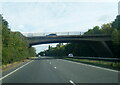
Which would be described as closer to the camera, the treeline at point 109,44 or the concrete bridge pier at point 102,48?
the treeline at point 109,44

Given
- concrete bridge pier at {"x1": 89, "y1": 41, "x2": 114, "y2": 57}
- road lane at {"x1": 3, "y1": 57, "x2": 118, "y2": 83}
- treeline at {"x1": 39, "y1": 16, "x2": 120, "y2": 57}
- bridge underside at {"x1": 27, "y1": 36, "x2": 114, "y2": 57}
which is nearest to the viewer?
road lane at {"x1": 3, "y1": 57, "x2": 118, "y2": 83}

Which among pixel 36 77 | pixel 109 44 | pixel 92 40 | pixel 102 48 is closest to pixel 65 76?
pixel 36 77

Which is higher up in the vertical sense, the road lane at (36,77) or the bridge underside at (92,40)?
the bridge underside at (92,40)

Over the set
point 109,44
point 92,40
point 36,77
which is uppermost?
point 92,40

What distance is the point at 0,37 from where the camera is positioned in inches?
1340

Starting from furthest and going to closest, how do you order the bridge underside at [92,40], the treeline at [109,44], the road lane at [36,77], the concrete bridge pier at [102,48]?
the bridge underside at [92,40] < the concrete bridge pier at [102,48] < the treeline at [109,44] < the road lane at [36,77]

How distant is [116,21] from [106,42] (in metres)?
13.0

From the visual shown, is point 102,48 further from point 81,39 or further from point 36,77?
point 36,77

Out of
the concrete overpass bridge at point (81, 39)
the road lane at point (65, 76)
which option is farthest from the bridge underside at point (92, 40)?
the road lane at point (65, 76)

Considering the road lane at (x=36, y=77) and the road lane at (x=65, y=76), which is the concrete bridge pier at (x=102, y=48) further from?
the road lane at (x=36, y=77)

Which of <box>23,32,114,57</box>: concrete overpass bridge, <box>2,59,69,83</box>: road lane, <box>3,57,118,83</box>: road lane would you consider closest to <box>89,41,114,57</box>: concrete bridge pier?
<box>23,32,114,57</box>: concrete overpass bridge

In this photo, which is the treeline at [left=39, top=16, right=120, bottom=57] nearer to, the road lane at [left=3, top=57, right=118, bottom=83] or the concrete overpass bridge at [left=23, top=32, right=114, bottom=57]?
the concrete overpass bridge at [left=23, top=32, right=114, bottom=57]

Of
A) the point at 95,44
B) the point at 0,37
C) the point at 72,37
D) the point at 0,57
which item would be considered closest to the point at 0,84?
the point at 0,57

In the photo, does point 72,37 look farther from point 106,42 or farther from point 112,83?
point 112,83
